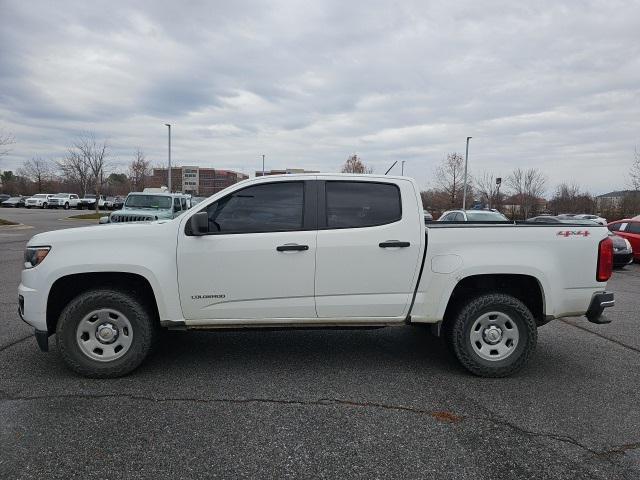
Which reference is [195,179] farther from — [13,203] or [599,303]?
[599,303]

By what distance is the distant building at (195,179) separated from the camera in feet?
217

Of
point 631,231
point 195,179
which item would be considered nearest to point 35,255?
point 631,231

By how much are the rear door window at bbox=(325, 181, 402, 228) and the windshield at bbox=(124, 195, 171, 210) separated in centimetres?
1249

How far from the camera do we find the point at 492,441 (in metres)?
3.34

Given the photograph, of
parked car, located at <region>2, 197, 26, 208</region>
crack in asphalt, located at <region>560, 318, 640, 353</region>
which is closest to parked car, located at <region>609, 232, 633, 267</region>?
crack in asphalt, located at <region>560, 318, 640, 353</region>

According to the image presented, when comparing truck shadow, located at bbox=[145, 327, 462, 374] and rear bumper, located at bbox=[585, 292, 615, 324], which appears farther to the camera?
truck shadow, located at bbox=[145, 327, 462, 374]

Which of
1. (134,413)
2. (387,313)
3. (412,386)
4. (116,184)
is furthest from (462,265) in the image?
(116,184)

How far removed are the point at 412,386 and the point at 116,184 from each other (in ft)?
310

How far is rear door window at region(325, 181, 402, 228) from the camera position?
14.6ft

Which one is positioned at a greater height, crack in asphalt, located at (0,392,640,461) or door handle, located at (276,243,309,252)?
door handle, located at (276,243,309,252)

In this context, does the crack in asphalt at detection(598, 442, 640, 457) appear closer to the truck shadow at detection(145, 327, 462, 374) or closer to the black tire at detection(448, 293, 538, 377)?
the black tire at detection(448, 293, 538, 377)

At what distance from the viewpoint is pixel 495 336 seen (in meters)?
4.54

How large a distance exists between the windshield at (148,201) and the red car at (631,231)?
1470cm

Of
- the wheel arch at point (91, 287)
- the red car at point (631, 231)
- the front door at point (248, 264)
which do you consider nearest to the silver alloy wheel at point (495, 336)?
the front door at point (248, 264)
